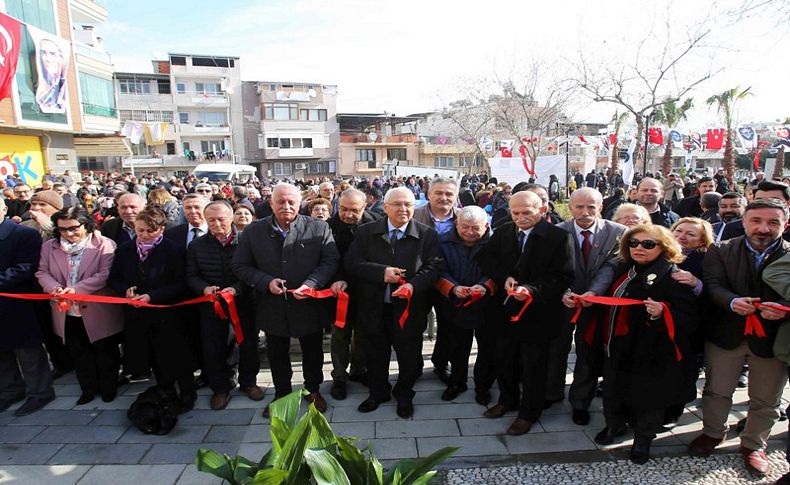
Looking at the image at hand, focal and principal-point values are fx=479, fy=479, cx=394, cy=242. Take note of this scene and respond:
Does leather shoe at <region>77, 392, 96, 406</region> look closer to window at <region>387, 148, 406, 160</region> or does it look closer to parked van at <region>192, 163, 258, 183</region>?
parked van at <region>192, 163, 258, 183</region>

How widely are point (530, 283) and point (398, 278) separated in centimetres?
101

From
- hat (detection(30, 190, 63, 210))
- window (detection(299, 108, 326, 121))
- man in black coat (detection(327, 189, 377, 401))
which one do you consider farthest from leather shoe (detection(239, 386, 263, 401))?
window (detection(299, 108, 326, 121))

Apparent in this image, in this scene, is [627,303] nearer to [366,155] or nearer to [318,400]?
[318,400]

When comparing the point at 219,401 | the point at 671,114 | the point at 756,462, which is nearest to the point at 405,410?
the point at 219,401

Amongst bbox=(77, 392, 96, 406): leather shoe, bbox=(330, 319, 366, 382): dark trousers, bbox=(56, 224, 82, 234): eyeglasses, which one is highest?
bbox=(56, 224, 82, 234): eyeglasses

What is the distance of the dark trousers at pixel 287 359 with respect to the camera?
13.4ft

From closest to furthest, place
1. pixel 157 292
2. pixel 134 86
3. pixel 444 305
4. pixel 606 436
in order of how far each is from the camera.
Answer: pixel 606 436
pixel 157 292
pixel 444 305
pixel 134 86

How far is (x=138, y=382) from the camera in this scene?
4758mm

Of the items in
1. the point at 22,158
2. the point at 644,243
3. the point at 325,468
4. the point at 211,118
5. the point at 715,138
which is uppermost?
the point at 211,118

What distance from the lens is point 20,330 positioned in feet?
13.5

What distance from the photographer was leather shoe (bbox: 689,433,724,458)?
3.36 metres

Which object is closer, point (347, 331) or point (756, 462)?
point (756, 462)

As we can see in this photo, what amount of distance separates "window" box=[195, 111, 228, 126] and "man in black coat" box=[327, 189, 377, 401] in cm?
4634

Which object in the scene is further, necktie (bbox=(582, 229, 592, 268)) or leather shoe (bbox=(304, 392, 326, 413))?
leather shoe (bbox=(304, 392, 326, 413))
